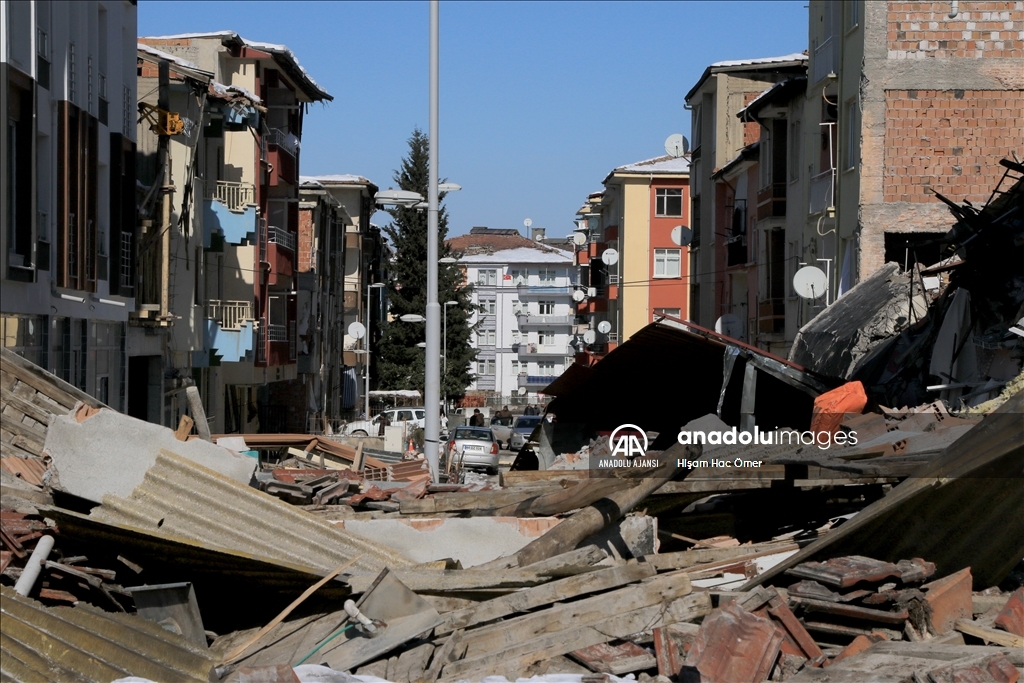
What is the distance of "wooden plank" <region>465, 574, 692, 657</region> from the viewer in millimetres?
7531

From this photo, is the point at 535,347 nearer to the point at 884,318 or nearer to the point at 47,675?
the point at 884,318

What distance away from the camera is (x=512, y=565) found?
855 cm

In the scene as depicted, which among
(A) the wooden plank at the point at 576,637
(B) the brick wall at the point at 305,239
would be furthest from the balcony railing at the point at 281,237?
(A) the wooden plank at the point at 576,637

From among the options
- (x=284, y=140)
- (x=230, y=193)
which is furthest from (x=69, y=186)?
(x=284, y=140)

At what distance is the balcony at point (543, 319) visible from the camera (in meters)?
99.7

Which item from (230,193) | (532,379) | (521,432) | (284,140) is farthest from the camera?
(532,379)

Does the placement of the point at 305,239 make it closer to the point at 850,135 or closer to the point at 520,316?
the point at 850,135

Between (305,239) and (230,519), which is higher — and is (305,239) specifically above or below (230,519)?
above

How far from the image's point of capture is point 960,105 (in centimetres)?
2342

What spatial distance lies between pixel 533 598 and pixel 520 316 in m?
92.8

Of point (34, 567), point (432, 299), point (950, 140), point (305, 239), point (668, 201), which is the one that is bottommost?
point (34, 567)

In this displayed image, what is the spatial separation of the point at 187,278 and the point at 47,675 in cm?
2523

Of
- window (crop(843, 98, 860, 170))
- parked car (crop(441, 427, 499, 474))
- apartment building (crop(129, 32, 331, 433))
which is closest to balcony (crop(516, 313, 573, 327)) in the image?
apartment building (crop(129, 32, 331, 433))

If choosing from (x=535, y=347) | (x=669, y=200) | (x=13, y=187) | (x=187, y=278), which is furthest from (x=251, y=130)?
(x=535, y=347)
